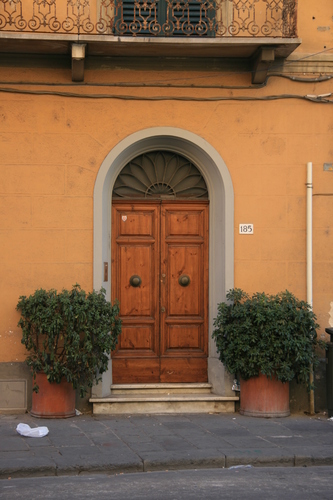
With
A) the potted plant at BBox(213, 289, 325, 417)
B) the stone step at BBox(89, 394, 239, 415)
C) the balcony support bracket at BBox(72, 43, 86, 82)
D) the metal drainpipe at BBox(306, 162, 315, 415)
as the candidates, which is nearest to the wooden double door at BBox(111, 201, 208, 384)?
the stone step at BBox(89, 394, 239, 415)

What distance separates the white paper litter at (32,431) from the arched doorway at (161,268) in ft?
7.03

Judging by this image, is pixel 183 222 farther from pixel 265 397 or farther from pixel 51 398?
pixel 51 398

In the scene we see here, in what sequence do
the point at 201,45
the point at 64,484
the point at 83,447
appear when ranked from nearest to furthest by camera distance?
the point at 64,484 < the point at 83,447 < the point at 201,45

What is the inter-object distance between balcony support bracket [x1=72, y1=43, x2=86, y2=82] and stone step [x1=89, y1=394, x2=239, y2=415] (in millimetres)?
4278

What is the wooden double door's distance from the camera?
1077 centimetres

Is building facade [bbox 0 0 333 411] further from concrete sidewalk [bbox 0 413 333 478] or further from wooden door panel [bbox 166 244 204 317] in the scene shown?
concrete sidewalk [bbox 0 413 333 478]

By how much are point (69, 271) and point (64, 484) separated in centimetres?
379

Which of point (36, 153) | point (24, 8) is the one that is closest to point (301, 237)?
point (36, 153)

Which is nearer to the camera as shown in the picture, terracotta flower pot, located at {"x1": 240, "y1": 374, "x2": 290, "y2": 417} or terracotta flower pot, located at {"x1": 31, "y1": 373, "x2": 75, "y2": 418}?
terracotta flower pot, located at {"x1": 31, "y1": 373, "x2": 75, "y2": 418}

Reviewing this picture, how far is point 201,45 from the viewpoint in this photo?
9.94 meters

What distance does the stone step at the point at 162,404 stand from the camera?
10086 mm

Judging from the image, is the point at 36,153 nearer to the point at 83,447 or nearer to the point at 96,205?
the point at 96,205

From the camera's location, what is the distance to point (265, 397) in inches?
390

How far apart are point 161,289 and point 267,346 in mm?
1874
